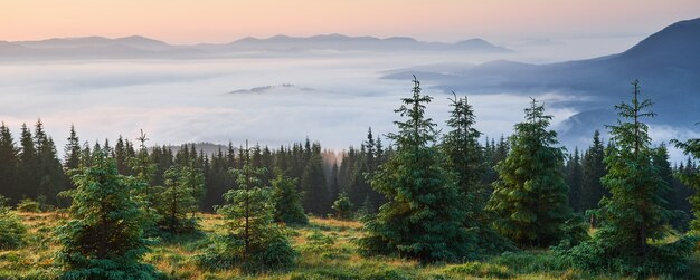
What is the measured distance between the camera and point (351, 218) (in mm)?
56000

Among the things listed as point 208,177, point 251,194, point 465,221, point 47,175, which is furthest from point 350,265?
point 208,177

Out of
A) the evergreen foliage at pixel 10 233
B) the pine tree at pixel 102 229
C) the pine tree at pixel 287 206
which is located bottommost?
the pine tree at pixel 287 206

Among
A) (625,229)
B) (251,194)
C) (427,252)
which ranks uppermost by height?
(251,194)

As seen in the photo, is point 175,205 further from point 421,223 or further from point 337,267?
point 421,223

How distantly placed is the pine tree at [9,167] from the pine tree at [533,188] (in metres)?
72.5

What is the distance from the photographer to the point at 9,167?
7850 centimetres

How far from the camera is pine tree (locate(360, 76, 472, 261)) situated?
21.1 metres

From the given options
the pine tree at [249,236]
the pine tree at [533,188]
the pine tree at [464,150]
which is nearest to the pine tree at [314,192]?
the pine tree at [464,150]

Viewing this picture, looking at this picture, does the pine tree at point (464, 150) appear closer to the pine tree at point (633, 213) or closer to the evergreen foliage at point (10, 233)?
the pine tree at point (633, 213)

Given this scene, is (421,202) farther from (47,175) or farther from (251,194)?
(47,175)

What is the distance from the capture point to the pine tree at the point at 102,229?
14875mm

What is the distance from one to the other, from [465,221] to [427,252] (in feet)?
11.7

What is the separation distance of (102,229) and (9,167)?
Result: 75.5 m

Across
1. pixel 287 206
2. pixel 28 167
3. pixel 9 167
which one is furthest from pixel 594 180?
pixel 9 167
